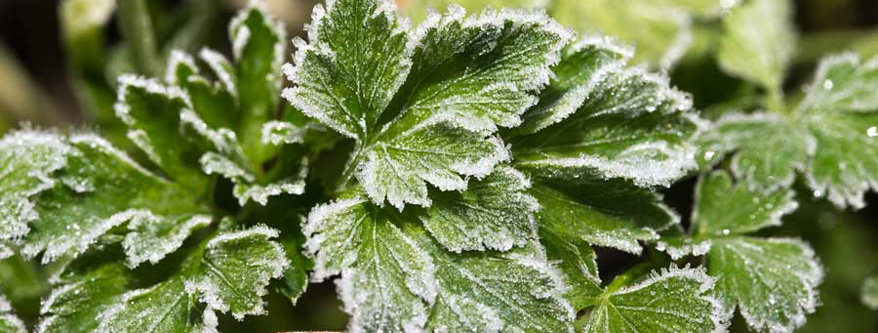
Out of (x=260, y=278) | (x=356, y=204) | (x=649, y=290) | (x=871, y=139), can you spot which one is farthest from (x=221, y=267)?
(x=871, y=139)

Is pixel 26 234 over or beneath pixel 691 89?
beneath

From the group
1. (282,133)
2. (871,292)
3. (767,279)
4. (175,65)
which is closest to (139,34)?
Result: (175,65)

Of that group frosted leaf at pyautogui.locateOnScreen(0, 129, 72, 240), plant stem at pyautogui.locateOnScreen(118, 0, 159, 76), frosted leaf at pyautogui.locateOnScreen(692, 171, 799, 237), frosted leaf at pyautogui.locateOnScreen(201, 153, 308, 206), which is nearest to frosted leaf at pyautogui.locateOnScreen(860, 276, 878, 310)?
frosted leaf at pyautogui.locateOnScreen(692, 171, 799, 237)

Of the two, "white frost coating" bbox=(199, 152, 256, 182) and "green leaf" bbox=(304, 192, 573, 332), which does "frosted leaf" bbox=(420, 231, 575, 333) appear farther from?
"white frost coating" bbox=(199, 152, 256, 182)

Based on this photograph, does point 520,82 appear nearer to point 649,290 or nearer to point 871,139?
point 649,290

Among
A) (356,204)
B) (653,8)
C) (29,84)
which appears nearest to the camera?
(356,204)

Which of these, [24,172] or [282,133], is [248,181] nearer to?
[282,133]

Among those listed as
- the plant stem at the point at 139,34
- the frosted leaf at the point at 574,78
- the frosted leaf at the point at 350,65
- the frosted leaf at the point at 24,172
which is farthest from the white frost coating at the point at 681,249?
the plant stem at the point at 139,34
